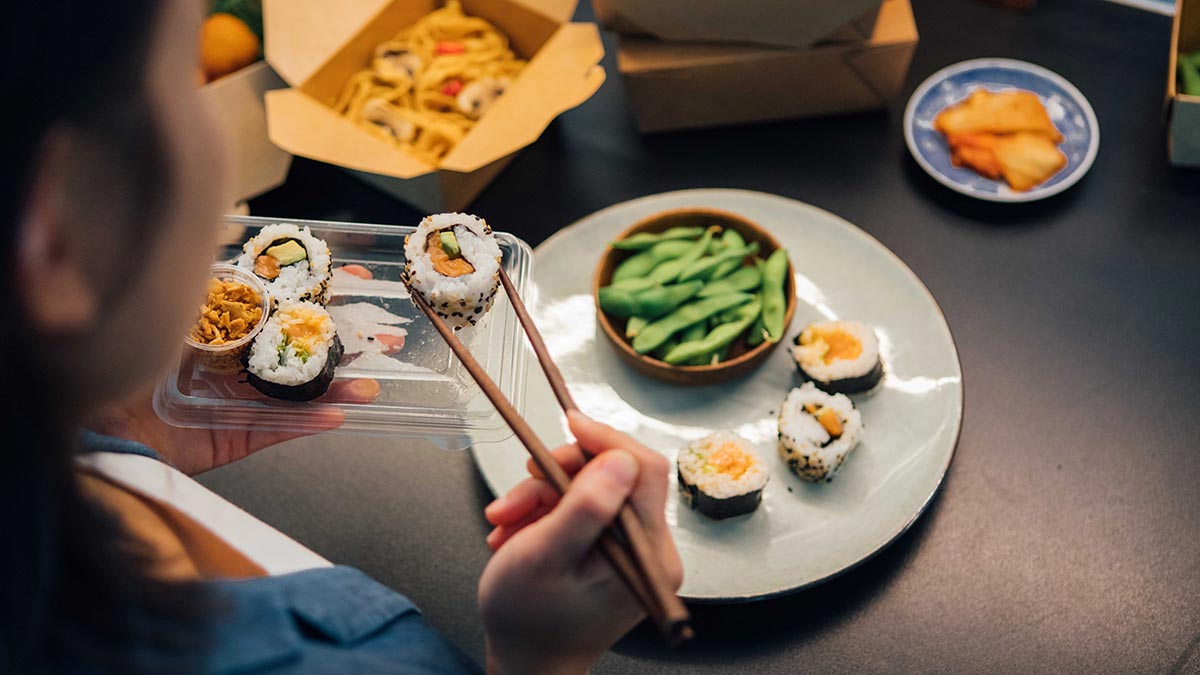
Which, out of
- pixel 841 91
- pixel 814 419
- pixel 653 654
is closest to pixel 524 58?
pixel 841 91

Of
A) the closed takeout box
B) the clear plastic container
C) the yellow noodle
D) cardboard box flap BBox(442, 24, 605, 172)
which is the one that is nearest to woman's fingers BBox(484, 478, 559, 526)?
the clear plastic container

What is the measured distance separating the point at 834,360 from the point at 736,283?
0.21 meters

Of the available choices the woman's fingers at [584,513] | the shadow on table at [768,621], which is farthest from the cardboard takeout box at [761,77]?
the woman's fingers at [584,513]

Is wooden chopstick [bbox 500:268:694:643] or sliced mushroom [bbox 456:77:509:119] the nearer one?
wooden chopstick [bbox 500:268:694:643]

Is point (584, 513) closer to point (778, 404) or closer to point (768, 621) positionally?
point (768, 621)

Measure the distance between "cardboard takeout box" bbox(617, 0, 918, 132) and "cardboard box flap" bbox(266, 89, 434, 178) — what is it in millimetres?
473

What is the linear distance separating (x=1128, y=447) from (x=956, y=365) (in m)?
0.32

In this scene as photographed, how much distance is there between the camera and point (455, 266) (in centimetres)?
124

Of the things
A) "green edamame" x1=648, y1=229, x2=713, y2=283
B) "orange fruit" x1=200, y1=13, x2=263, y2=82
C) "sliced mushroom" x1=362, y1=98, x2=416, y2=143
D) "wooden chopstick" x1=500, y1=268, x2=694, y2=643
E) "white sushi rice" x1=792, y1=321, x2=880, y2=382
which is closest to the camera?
"wooden chopstick" x1=500, y1=268, x2=694, y2=643

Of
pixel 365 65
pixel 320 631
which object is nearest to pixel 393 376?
pixel 320 631

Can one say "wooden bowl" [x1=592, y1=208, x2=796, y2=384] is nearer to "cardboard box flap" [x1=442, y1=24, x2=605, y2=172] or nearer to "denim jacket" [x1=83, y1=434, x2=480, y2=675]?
"cardboard box flap" [x1=442, y1=24, x2=605, y2=172]

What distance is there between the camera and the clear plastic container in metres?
1.24

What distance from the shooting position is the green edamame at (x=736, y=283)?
1.55 meters

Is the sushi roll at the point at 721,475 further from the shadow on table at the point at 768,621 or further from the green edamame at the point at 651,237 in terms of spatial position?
the green edamame at the point at 651,237
